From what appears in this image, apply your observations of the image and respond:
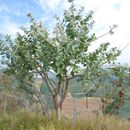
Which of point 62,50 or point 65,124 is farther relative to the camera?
point 65,124

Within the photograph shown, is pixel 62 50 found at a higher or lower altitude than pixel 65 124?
higher

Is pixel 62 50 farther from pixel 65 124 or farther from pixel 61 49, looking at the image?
pixel 65 124

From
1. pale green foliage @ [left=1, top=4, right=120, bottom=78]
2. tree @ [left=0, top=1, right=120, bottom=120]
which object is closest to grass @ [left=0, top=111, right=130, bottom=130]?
tree @ [left=0, top=1, right=120, bottom=120]

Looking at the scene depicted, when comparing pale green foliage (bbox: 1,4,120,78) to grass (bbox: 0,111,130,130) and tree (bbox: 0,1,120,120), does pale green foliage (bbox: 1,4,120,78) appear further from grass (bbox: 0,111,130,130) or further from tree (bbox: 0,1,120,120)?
grass (bbox: 0,111,130,130)

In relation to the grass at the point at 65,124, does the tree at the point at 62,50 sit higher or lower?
higher

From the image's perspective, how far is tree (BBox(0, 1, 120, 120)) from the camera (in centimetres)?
561

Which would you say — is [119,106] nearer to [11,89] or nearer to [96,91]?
[96,91]

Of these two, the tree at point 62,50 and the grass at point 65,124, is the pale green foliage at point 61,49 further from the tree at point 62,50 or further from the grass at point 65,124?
the grass at point 65,124

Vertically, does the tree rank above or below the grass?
above

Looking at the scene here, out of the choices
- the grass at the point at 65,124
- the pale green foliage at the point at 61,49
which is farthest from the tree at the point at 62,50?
the grass at the point at 65,124

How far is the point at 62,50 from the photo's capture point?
5.58 metres

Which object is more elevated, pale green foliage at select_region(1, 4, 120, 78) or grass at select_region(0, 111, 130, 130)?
pale green foliage at select_region(1, 4, 120, 78)

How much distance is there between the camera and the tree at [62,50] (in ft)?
18.4

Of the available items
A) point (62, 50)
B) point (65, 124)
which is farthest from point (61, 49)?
point (65, 124)
